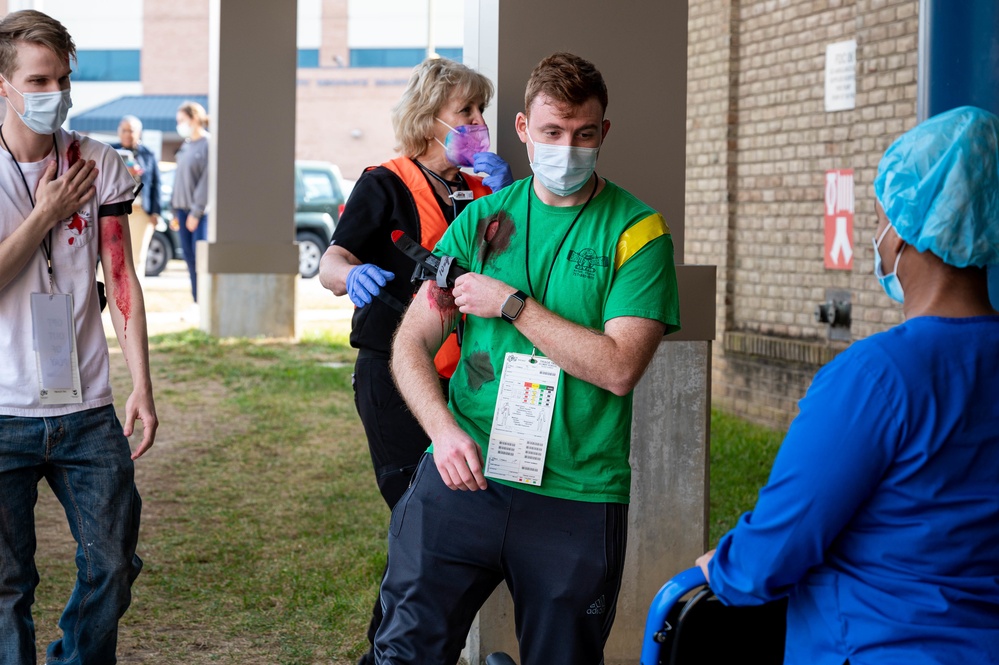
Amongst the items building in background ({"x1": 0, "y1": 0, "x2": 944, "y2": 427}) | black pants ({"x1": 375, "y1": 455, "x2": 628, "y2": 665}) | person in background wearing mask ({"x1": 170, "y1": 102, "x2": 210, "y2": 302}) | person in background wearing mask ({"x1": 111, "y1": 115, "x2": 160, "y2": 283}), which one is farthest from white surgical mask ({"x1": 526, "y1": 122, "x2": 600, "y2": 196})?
person in background wearing mask ({"x1": 111, "y1": 115, "x2": 160, "y2": 283})

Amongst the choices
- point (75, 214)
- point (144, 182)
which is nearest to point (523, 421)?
point (75, 214)

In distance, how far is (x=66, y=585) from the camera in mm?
5617

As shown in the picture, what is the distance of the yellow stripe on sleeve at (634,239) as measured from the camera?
2.80m

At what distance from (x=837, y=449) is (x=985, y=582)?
0.34 m

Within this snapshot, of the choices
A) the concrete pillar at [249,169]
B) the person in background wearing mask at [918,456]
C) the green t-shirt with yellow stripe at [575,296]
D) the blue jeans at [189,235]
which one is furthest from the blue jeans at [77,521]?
the blue jeans at [189,235]

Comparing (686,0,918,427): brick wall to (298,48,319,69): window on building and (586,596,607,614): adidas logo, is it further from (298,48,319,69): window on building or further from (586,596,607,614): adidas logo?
(298,48,319,69): window on building

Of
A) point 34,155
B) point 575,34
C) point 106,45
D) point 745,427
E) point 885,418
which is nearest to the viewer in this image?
point 885,418

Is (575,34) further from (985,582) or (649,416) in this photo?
(985,582)

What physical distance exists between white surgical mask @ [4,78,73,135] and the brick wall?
6.09 m

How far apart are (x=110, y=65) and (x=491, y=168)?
5999 centimetres

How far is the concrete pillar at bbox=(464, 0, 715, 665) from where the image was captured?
14.1 feet

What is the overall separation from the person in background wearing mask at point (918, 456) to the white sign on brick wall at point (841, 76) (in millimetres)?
6934

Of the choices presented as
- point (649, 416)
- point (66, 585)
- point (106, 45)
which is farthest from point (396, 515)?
point (106, 45)

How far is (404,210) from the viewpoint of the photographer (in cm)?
375
